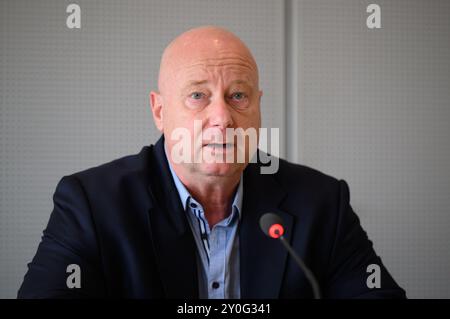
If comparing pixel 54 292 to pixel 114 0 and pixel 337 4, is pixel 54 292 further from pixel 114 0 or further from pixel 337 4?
pixel 337 4

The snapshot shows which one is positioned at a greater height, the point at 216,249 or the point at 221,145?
the point at 221,145

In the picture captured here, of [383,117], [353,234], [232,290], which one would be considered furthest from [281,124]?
[232,290]

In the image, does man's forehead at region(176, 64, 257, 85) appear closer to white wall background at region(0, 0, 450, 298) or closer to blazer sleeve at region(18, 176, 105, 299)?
blazer sleeve at region(18, 176, 105, 299)

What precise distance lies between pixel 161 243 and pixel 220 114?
1.32 feet

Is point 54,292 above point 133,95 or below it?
below

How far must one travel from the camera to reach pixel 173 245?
1229mm

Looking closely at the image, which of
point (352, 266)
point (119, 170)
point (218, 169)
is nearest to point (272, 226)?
point (218, 169)

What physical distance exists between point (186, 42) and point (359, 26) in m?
1.38

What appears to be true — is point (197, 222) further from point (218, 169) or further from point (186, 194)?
point (218, 169)

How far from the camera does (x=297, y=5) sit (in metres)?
2.27

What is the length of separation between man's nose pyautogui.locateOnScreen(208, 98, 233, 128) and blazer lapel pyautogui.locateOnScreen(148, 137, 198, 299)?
26 centimetres

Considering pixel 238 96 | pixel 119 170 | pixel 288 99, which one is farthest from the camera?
pixel 288 99

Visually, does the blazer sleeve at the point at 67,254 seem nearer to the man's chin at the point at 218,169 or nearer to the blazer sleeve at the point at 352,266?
the man's chin at the point at 218,169

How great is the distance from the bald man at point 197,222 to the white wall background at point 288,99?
0.88 m
